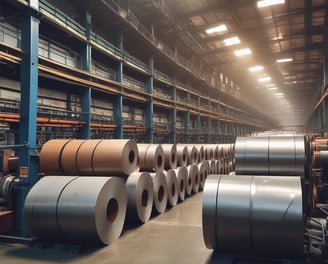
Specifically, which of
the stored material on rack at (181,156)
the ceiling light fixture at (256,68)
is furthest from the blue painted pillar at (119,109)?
the ceiling light fixture at (256,68)

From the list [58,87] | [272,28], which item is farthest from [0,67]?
[272,28]

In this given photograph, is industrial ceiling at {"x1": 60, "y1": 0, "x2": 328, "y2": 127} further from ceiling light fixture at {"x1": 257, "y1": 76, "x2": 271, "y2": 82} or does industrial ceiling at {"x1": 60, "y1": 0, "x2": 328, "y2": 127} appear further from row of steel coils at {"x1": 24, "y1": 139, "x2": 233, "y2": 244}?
row of steel coils at {"x1": 24, "y1": 139, "x2": 233, "y2": 244}

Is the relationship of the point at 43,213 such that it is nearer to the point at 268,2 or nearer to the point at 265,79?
the point at 268,2

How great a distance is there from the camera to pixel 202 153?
9.85 metres

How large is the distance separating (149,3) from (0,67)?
6.61 m

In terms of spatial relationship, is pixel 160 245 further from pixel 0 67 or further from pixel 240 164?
pixel 0 67

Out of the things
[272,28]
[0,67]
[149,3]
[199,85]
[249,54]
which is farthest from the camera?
[199,85]

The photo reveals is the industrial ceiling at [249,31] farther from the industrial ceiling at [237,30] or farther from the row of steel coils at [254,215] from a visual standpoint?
the row of steel coils at [254,215]

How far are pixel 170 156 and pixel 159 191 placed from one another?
1.24 meters

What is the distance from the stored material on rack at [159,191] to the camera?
5.93 metres

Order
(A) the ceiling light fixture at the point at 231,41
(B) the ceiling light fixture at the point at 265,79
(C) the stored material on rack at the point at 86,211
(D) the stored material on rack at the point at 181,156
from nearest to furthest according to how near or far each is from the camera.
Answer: (C) the stored material on rack at the point at 86,211 → (D) the stored material on rack at the point at 181,156 → (A) the ceiling light fixture at the point at 231,41 → (B) the ceiling light fixture at the point at 265,79

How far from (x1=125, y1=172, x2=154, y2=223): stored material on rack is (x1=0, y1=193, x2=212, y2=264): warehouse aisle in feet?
0.82

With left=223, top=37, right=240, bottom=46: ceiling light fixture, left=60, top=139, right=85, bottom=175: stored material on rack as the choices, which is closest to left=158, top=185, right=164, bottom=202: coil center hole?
left=60, top=139, right=85, bottom=175: stored material on rack

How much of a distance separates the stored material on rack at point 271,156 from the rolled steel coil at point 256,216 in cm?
144
